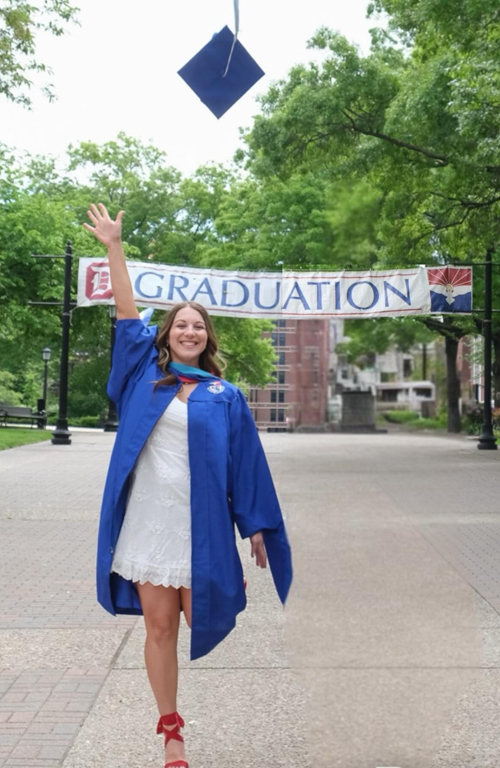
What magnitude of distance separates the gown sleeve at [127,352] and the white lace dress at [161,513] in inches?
10.4

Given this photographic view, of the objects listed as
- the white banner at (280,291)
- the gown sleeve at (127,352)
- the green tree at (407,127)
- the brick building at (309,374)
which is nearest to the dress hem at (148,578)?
the gown sleeve at (127,352)

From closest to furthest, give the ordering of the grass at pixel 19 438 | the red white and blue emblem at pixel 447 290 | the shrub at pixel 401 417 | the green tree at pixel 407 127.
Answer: the green tree at pixel 407 127, the red white and blue emblem at pixel 447 290, the grass at pixel 19 438, the shrub at pixel 401 417

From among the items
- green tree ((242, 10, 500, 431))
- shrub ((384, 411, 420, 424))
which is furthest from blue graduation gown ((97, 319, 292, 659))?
shrub ((384, 411, 420, 424))

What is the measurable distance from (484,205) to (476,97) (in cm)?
646

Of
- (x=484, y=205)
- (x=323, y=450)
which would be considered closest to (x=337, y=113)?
(x=484, y=205)

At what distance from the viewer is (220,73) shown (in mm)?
6160

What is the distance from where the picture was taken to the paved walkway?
12.4 feet

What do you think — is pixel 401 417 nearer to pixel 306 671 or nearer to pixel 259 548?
pixel 259 548

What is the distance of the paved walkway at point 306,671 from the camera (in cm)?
378

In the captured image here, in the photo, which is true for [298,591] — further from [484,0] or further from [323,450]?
[323,450]

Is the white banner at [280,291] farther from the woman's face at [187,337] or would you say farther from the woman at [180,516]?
the woman at [180,516]

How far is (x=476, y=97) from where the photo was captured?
15.9m

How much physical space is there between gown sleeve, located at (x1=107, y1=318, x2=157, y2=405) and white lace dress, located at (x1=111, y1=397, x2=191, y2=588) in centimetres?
26

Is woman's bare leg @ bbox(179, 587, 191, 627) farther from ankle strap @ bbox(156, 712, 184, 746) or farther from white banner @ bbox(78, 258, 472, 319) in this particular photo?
white banner @ bbox(78, 258, 472, 319)
